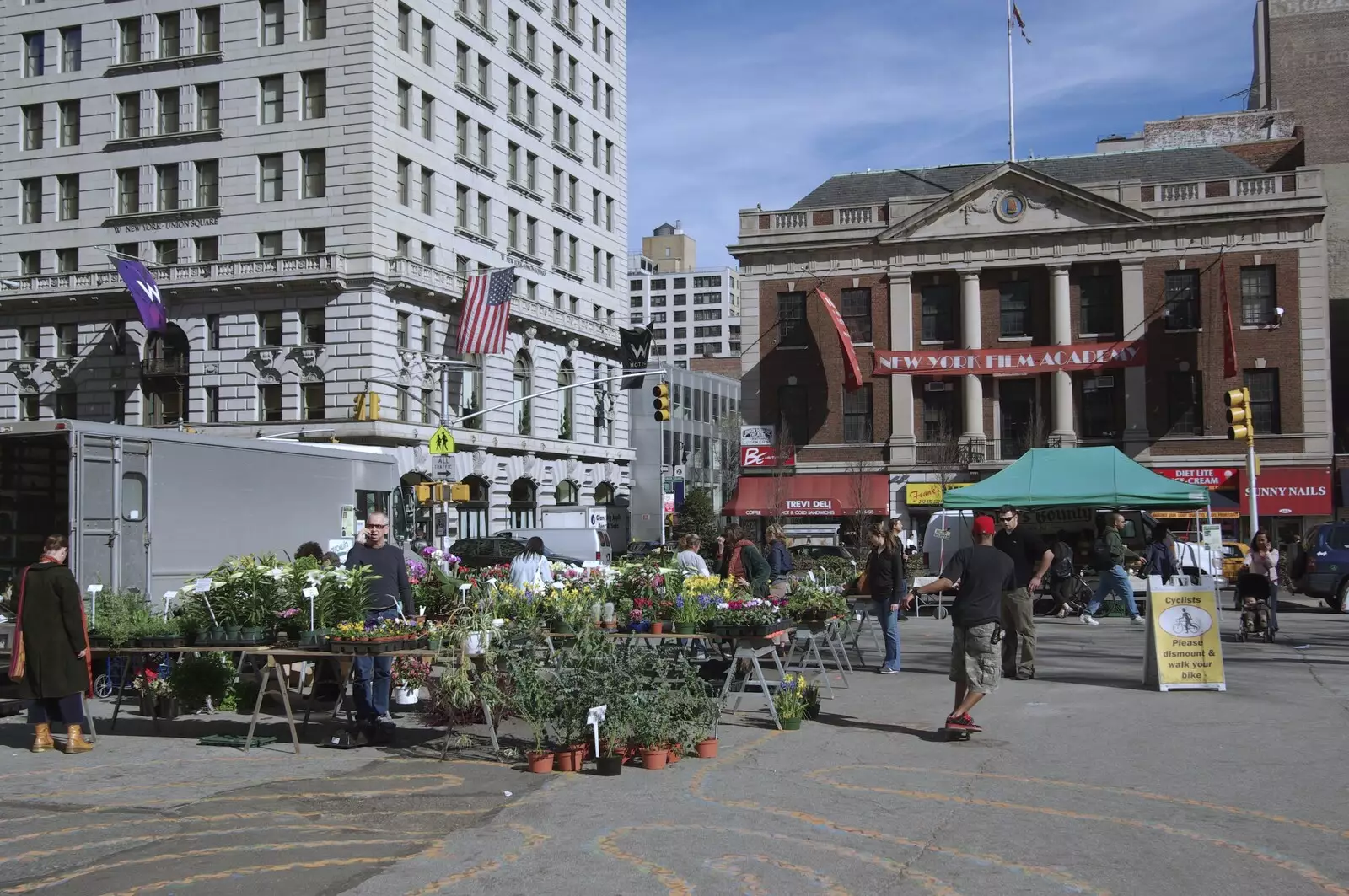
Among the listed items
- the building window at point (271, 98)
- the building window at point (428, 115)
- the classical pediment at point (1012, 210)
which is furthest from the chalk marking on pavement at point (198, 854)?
the building window at point (428, 115)

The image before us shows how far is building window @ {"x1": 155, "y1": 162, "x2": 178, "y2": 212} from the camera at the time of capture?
1873 inches

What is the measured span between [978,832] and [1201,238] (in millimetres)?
40909

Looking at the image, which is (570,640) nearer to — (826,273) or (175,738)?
(175,738)

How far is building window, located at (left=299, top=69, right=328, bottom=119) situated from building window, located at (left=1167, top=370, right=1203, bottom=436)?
105ft

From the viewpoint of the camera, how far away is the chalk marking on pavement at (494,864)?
6.44 meters

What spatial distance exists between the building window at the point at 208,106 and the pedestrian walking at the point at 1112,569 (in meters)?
37.6

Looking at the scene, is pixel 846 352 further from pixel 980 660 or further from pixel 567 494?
pixel 980 660

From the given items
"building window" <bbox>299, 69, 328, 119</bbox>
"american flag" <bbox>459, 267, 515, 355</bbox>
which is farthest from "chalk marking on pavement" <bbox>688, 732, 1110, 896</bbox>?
"building window" <bbox>299, 69, 328, 119</bbox>

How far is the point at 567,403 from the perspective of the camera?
197 ft

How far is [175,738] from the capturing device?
1138 centimetres

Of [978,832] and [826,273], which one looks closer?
[978,832]

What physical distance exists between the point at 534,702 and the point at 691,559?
6.63 metres

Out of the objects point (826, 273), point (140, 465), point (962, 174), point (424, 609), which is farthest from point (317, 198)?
point (424, 609)

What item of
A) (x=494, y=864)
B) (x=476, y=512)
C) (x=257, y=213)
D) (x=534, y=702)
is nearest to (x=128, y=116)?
(x=257, y=213)
